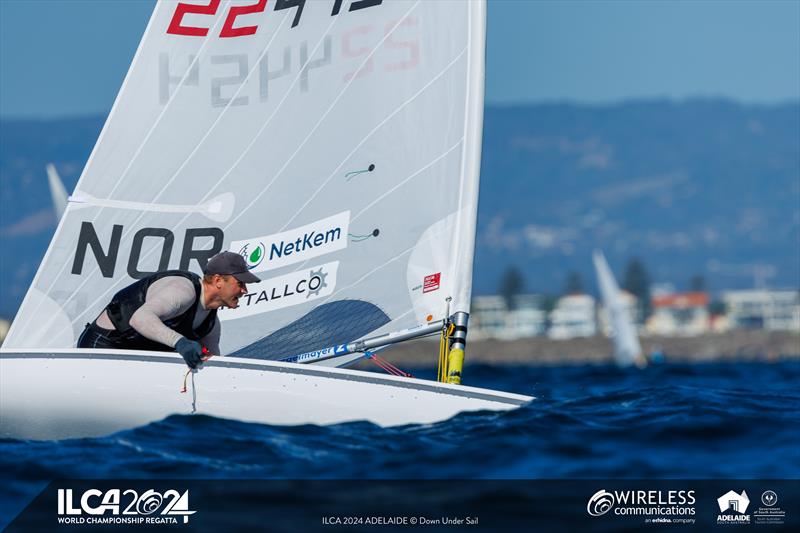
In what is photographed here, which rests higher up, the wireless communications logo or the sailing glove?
the sailing glove

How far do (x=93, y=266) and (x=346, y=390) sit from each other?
9.00 feet

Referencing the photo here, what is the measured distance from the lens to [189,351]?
25.2 feet

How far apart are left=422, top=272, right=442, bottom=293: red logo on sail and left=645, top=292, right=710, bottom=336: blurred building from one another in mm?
120988

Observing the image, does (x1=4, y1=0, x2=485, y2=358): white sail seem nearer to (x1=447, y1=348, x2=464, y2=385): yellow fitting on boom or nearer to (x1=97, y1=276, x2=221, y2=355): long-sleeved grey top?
(x1=447, y1=348, x2=464, y2=385): yellow fitting on boom

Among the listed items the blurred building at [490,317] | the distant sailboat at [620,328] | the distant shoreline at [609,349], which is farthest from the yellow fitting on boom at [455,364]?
the blurred building at [490,317]

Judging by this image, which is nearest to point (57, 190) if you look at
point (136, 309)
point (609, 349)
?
point (136, 309)

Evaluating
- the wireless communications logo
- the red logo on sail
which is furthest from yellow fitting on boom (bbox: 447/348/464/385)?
the wireless communications logo

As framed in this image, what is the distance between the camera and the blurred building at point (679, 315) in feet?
435

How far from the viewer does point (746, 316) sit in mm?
140500

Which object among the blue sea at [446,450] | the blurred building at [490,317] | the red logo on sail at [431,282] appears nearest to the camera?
the blue sea at [446,450]

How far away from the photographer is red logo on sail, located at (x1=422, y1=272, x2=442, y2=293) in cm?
905

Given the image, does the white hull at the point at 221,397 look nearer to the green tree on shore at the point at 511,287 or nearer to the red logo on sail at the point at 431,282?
the red logo on sail at the point at 431,282

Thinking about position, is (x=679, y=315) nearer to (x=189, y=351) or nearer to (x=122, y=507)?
(x=189, y=351)

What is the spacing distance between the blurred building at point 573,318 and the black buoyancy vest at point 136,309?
128 metres
